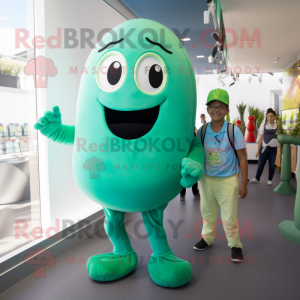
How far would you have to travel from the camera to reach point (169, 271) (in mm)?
2104

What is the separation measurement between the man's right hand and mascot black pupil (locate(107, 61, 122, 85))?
400 millimetres

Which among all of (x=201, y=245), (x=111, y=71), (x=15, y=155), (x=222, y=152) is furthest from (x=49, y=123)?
(x=201, y=245)

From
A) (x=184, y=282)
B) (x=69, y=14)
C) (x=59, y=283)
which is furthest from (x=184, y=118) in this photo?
(x=69, y=14)

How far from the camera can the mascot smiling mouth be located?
182 cm

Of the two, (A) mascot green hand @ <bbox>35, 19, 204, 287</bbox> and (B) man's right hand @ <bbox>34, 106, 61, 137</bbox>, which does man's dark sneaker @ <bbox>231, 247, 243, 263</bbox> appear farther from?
(B) man's right hand @ <bbox>34, 106, 61, 137</bbox>

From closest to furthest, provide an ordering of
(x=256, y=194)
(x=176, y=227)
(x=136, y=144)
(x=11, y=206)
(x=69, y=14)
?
(x=136, y=144)
(x=11, y=206)
(x=69, y=14)
(x=176, y=227)
(x=256, y=194)

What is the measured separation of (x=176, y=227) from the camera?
3412 mm

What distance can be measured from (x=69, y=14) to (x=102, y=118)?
1813 millimetres

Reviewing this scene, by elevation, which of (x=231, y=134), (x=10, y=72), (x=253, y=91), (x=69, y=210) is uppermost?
(x=253, y=91)

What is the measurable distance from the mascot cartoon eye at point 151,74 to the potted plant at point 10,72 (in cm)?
128

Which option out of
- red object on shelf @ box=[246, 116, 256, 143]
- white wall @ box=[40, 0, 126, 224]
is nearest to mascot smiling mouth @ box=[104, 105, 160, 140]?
white wall @ box=[40, 0, 126, 224]

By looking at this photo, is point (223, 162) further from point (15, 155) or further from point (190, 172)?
point (15, 155)

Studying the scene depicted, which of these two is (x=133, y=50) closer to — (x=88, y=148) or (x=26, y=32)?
(x=88, y=148)

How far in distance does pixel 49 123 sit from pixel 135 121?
0.56m
